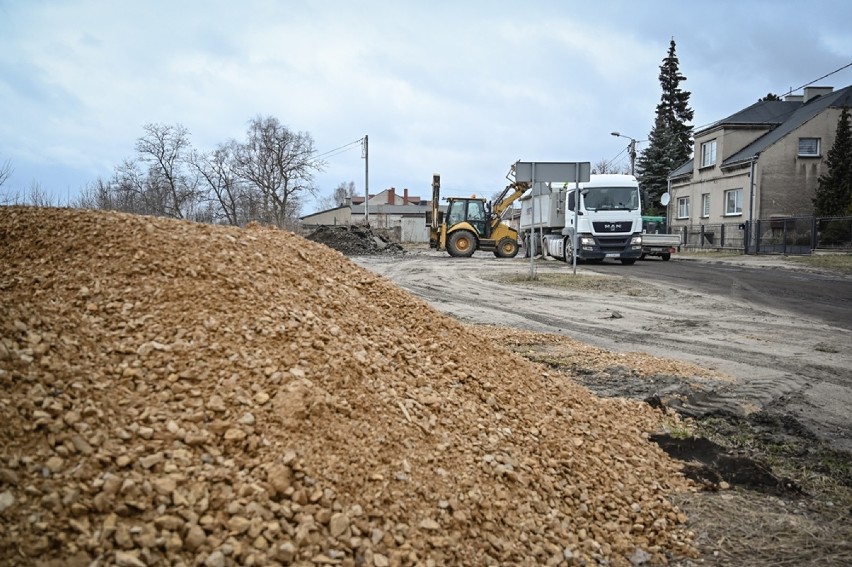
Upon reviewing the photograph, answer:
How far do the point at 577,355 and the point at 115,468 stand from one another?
5615 mm

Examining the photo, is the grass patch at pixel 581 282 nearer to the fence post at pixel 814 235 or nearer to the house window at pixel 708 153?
the fence post at pixel 814 235

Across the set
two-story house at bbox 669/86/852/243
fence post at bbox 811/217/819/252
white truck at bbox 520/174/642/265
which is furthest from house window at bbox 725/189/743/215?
white truck at bbox 520/174/642/265

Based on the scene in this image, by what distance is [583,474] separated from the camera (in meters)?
3.48

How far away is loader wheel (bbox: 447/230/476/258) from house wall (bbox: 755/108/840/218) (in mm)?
16810

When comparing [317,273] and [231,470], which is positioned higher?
[317,273]

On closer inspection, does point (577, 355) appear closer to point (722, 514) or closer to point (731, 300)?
point (722, 514)

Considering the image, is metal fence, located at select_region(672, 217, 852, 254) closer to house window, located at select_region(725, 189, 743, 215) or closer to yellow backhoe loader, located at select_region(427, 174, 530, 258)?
house window, located at select_region(725, 189, 743, 215)

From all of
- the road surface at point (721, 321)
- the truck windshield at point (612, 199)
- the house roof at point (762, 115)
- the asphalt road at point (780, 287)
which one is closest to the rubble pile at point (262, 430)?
the road surface at point (721, 321)

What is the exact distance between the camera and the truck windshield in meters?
23.1

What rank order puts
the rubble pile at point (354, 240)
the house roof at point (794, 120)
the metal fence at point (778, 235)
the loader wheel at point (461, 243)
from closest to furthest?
the metal fence at point (778, 235) → the loader wheel at point (461, 243) → the house roof at point (794, 120) → the rubble pile at point (354, 240)

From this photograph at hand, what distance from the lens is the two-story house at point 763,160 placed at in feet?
109

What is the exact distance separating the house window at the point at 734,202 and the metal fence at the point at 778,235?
141cm

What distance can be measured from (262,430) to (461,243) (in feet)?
89.8

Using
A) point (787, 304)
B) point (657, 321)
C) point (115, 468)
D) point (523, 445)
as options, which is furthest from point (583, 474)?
point (787, 304)
